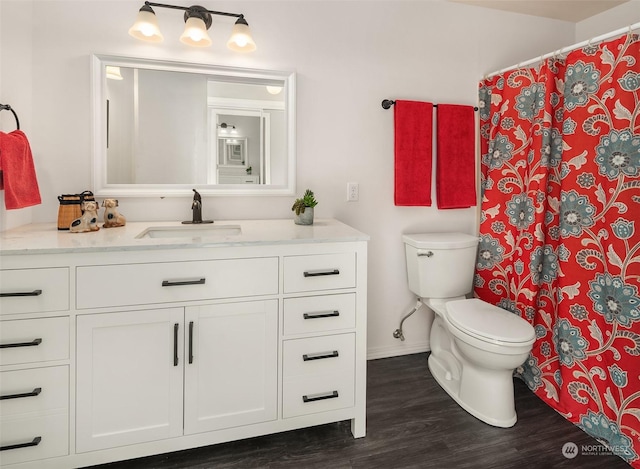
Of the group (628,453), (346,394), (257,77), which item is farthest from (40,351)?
(628,453)

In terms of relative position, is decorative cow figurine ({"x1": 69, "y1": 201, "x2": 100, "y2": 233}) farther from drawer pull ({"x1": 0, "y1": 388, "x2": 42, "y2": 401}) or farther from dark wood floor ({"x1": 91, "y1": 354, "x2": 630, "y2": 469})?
dark wood floor ({"x1": 91, "y1": 354, "x2": 630, "y2": 469})

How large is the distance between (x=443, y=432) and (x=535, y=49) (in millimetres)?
2613

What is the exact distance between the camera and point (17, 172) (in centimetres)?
156

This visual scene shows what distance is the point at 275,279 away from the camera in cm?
156

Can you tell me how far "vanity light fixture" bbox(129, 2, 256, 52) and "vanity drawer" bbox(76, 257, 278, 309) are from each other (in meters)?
1.16

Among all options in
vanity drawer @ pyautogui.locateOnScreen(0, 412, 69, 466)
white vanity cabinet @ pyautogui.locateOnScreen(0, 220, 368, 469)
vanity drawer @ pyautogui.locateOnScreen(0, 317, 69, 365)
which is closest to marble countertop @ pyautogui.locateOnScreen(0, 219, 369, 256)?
white vanity cabinet @ pyautogui.locateOnScreen(0, 220, 368, 469)

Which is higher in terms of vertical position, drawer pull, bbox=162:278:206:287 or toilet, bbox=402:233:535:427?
drawer pull, bbox=162:278:206:287

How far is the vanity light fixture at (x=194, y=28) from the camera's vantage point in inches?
69.3

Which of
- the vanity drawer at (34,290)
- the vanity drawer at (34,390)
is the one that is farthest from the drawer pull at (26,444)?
the vanity drawer at (34,290)

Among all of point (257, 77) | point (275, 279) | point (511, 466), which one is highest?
point (257, 77)

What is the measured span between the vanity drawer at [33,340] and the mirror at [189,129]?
0.79m

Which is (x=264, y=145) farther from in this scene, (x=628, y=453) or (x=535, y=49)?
(x=628, y=453)

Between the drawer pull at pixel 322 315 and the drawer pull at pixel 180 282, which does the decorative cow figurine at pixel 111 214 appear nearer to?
the drawer pull at pixel 180 282

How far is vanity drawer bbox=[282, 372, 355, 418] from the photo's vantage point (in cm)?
161
